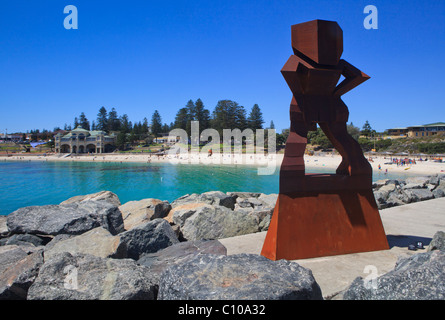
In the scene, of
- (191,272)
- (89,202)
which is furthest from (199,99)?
(191,272)

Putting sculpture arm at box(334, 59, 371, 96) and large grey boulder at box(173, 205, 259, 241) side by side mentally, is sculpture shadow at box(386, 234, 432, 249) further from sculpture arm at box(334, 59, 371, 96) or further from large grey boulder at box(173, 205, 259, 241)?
sculpture arm at box(334, 59, 371, 96)

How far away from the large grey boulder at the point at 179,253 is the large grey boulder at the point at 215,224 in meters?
1.11

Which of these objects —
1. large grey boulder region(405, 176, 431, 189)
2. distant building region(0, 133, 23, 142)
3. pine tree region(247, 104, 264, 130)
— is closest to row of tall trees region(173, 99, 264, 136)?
pine tree region(247, 104, 264, 130)

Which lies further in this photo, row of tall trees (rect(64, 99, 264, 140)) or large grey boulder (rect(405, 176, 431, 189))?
row of tall trees (rect(64, 99, 264, 140))

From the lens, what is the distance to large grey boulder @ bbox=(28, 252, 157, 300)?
8.93 feet

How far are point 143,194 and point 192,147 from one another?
149 feet

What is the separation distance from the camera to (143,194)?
2127cm

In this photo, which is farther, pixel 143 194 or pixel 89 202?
pixel 143 194

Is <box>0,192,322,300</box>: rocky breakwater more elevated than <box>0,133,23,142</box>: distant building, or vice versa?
<box>0,133,23,142</box>: distant building

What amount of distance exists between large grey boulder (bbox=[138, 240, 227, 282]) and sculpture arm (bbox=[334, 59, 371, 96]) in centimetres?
366

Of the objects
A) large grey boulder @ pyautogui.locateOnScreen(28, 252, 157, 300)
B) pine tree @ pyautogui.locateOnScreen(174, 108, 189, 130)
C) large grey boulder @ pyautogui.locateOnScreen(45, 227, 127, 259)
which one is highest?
pine tree @ pyautogui.locateOnScreen(174, 108, 189, 130)

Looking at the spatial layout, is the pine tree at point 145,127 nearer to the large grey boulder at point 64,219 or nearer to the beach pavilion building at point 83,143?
the beach pavilion building at point 83,143

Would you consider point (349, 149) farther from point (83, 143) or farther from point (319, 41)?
point (83, 143)

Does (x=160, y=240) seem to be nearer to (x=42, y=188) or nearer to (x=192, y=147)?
(x=42, y=188)
